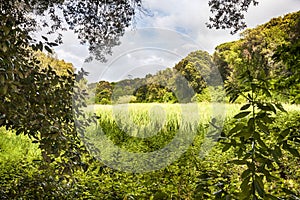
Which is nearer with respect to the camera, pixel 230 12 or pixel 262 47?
pixel 230 12

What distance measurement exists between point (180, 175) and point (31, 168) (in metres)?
1.07

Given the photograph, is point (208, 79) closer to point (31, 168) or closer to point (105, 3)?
point (105, 3)

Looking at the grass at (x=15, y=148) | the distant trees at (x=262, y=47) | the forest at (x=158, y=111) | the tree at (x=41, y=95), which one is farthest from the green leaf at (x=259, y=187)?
the grass at (x=15, y=148)

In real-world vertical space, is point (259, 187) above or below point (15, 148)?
above

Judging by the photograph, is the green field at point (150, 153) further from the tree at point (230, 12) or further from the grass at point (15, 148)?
the tree at point (230, 12)

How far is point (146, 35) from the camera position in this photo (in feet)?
6.73

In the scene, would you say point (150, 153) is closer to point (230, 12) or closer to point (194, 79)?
point (194, 79)

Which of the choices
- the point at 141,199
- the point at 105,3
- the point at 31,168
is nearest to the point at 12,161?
the point at 31,168

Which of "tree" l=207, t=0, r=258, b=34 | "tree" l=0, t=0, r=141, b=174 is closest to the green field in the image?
"tree" l=207, t=0, r=258, b=34

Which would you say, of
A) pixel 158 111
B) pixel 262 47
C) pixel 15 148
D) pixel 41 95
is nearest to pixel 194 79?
pixel 158 111

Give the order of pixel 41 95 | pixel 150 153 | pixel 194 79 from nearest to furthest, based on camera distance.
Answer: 1. pixel 41 95
2. pixel 194 79
3. pixel 150 153

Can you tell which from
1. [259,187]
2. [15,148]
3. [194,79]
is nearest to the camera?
[259,187]

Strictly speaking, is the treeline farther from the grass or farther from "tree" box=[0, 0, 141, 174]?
the grass

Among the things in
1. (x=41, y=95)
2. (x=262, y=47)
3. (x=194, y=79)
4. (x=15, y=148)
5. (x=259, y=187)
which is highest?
(x=262, y=47)
